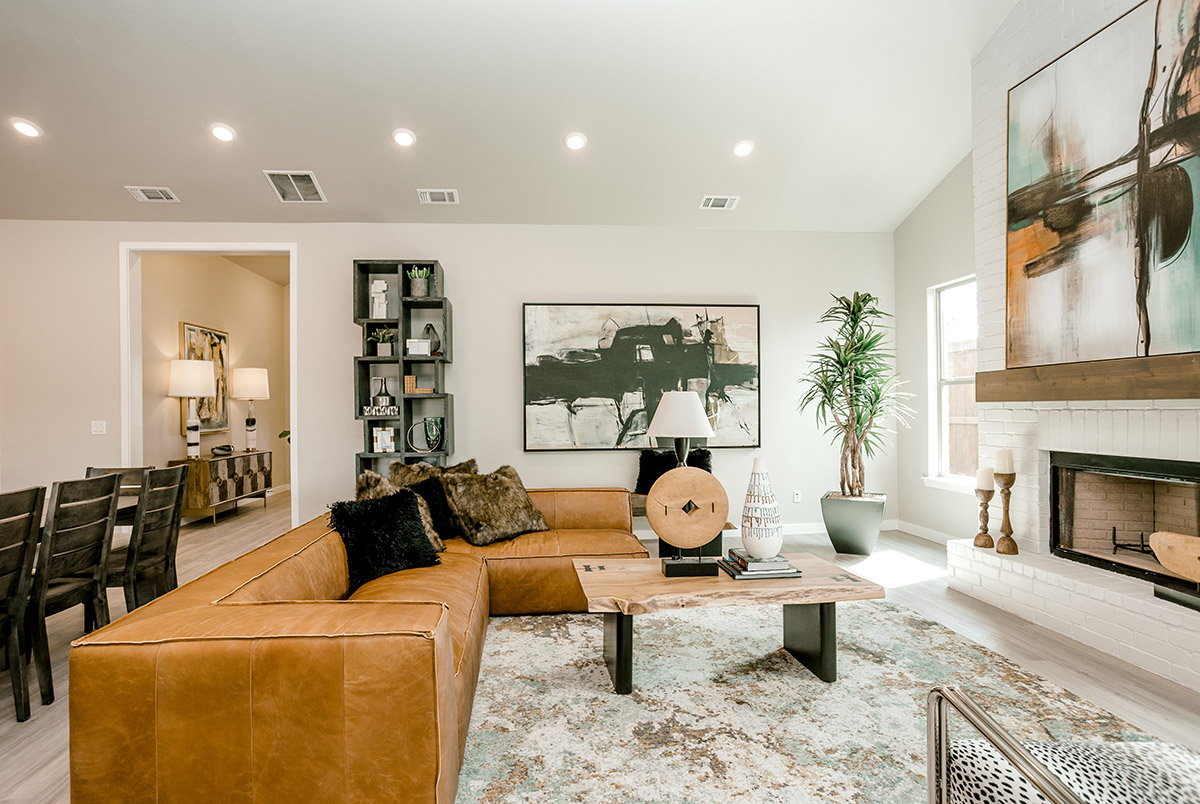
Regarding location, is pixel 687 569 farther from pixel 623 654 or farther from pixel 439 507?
pixel 439 507

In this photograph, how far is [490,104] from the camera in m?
4.05

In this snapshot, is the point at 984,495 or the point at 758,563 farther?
the point at 984,495

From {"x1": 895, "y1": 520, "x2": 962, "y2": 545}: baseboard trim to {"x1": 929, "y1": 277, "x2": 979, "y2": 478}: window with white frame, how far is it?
490 millimetres

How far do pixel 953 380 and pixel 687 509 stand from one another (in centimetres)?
355

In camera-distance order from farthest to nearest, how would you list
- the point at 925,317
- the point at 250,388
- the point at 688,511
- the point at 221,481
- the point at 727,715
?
1. the point at 250,388
2. the point at 221,481
3. the point at 925,317
4. the point at 688,511
5. the point at 727,715

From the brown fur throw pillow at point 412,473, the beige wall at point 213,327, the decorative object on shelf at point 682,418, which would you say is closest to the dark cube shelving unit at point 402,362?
the brown fur throw pillow at point 412,473

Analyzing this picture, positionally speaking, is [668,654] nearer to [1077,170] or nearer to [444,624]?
[444,624]

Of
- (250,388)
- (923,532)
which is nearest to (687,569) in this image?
(923,532)

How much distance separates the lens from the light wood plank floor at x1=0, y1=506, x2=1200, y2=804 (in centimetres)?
205

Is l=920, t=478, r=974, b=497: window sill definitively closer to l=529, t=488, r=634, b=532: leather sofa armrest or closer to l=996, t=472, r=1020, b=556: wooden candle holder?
l=996, t=472, r=1020, b=556: wooden candle holder

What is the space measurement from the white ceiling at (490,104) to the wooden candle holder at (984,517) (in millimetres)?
2612

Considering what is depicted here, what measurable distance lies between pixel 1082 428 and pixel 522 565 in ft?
10.2

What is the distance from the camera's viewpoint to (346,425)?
519 cm

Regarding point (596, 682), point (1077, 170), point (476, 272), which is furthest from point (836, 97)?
point (596, 682)
